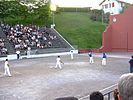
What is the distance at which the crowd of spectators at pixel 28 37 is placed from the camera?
2016 inches

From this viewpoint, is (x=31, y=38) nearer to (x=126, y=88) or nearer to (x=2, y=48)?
(x=2, y=48)

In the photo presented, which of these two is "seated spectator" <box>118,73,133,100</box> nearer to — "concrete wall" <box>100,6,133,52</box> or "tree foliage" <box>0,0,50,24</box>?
"concrete wall" <box>100,6,133,52</box>

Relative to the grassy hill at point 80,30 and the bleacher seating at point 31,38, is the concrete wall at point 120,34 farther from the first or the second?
the bleacher seating at point 31,38

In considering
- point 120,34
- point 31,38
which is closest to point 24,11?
point 31,38

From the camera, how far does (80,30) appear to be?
2630 inches

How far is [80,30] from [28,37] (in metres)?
15.9

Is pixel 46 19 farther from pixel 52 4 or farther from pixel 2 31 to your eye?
pixel 2 31

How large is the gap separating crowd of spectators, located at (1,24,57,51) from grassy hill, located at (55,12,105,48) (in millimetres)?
5618

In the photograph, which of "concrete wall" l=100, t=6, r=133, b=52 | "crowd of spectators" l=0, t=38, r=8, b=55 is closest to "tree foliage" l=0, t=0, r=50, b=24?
"crowd of spectators" l=0, t=38, r=8, b=55

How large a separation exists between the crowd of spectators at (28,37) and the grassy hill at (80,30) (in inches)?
221

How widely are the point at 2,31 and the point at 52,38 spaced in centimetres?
922

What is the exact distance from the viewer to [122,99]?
397 cm

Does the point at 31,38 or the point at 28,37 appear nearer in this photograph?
the point at 31,38

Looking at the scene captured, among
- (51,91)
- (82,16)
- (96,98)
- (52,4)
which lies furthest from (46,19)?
(96,98)
